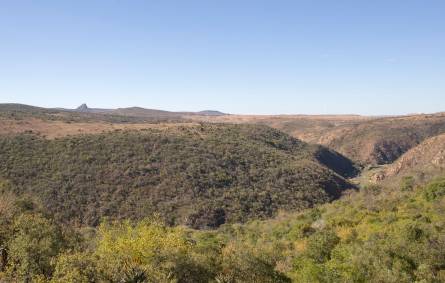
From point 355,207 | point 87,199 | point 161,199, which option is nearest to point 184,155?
point 161,199

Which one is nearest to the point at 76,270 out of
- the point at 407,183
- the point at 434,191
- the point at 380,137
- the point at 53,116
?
the point at 434,191

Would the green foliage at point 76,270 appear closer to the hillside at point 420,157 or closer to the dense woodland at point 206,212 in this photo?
the dense woodland at point 206,212

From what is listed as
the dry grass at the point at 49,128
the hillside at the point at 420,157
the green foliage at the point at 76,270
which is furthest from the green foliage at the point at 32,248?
the hillside at the point at 420,157

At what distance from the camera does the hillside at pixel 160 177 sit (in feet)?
225

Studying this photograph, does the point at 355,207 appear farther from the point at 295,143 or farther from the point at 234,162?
the point at 295,143

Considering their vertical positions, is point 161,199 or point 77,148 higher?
point 77,148

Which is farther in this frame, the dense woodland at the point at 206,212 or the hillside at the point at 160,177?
the hillside at the point at 160,177

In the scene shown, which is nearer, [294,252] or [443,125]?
[294,252]

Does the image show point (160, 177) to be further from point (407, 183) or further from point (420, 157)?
point (420, 157)

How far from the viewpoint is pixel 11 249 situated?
28.8m

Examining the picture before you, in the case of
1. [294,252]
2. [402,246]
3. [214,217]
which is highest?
[402,246]

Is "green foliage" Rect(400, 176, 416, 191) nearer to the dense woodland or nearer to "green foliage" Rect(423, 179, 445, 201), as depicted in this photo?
the dense woodland

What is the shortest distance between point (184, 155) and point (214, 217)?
79.7ft

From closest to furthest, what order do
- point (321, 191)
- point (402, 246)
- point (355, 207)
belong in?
1. point (402, 246)
2. point (355, 207)
3. point (321, 191)
